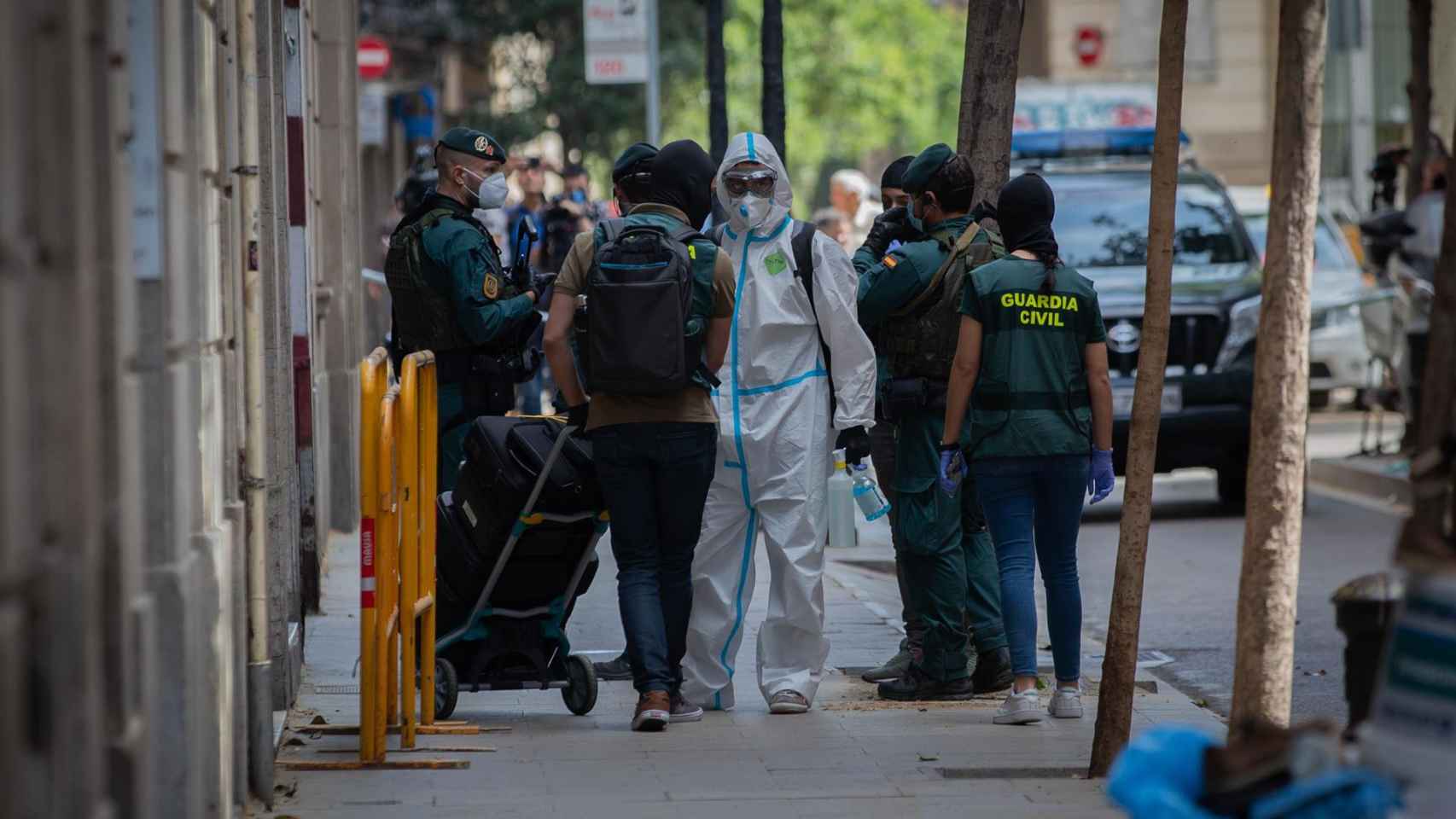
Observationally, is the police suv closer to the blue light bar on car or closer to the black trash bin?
the blue light bar on car

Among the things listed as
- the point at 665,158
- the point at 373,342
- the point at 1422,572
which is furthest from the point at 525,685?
the point at 373,342

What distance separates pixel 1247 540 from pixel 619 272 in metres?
2.35

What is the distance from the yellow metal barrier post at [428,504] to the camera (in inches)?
275

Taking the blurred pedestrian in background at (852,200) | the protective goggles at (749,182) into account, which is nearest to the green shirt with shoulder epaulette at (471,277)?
the protective goggles at (749,182)

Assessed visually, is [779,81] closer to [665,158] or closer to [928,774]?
[665,158]

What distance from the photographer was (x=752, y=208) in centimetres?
768

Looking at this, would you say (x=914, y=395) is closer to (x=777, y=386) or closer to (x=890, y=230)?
(x=777, y=386)

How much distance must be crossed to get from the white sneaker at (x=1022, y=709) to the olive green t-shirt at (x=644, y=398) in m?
1.36

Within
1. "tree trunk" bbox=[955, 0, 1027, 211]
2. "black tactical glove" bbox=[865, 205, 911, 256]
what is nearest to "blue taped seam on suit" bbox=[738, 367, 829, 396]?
"black tactical glove" bbox=[865, 205, 911, 256]

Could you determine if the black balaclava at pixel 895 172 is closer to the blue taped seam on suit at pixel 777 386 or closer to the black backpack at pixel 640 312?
the blue taped seam on suit at pixel 777 386

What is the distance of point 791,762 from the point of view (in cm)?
689

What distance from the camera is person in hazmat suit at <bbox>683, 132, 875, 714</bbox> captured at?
7.73m

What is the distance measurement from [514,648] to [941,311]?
189cm

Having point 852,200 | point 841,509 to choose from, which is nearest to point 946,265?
point 841,509
